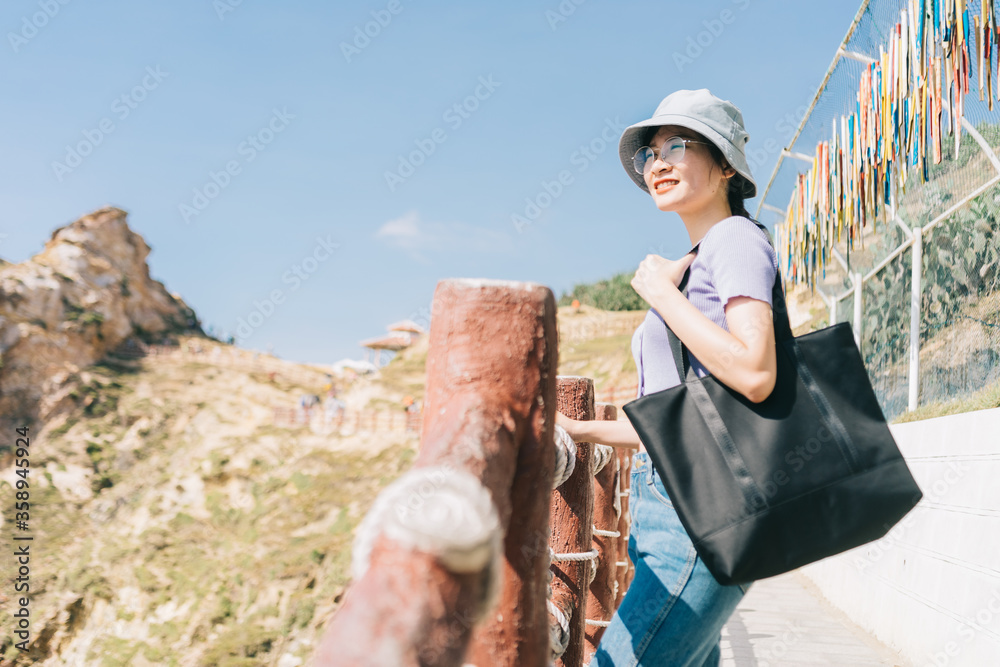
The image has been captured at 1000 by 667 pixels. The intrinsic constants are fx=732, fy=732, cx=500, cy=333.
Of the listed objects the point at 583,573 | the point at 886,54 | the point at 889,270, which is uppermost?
the point at 886,54

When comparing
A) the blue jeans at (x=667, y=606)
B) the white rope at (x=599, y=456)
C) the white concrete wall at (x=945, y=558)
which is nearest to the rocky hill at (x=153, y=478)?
the white concrete wall at (x=945, y=558)

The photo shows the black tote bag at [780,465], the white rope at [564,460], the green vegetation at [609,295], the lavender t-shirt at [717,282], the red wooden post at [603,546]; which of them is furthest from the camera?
the green vegetation at [609,295]

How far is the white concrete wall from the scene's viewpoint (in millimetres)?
3410

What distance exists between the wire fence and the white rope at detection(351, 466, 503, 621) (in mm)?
4270

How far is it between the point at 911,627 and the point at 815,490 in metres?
3.78

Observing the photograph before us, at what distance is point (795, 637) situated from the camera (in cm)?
494

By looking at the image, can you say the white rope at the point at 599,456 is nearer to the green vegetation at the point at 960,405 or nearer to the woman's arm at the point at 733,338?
Result: the woman's arm at the point at 733,338

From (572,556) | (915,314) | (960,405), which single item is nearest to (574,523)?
(572,556)

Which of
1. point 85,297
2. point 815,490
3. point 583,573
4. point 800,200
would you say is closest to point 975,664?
point 583,573

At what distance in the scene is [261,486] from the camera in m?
25.3

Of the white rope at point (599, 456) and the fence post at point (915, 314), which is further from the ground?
the fence post at point (915, 314)

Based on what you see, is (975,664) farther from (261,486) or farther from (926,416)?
(261,486)

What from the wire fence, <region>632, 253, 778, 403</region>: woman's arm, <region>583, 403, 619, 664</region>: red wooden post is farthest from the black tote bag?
the wire fence

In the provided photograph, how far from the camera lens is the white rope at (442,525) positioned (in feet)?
2.22
